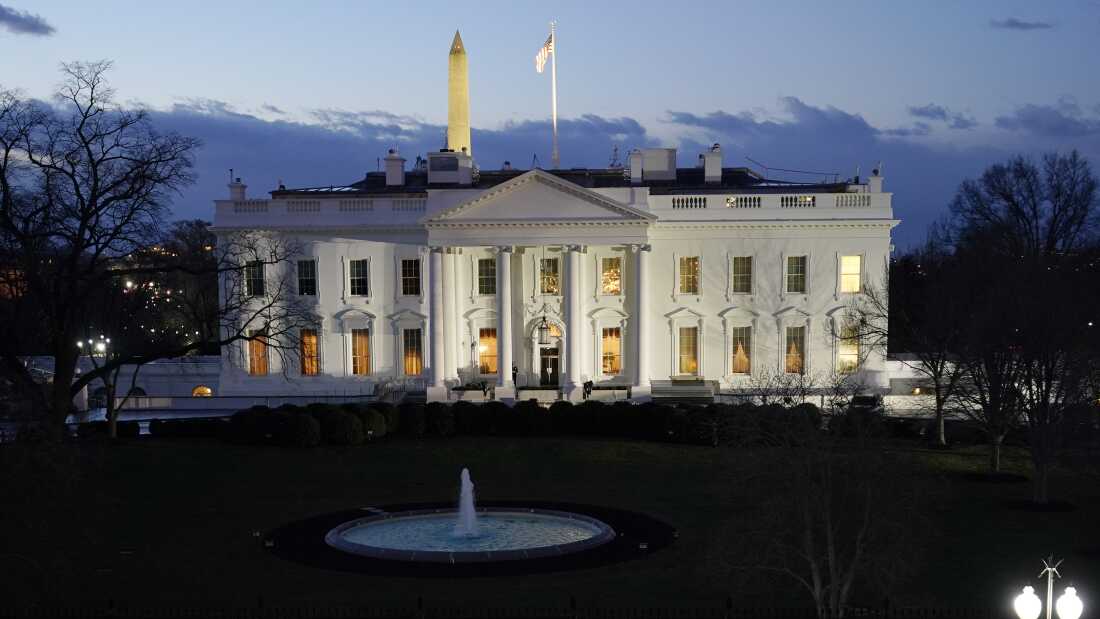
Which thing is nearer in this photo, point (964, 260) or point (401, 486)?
point (401, 486)

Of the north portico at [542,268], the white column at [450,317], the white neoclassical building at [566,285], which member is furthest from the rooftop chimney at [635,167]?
the white column at [450,317]

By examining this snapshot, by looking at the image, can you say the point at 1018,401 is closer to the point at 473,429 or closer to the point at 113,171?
the point at 473,429

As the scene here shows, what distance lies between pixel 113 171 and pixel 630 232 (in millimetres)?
22097

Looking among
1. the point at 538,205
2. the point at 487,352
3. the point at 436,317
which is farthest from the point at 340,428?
the point at 538,205

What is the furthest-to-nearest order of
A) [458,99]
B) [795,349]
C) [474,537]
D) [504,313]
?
[458,99], [795,349], [504,313], [474,537]

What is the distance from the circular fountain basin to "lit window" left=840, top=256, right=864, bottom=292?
25334mm

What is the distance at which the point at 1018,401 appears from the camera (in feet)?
98.8

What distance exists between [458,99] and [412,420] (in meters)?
40.3

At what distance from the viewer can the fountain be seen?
21.2 meters

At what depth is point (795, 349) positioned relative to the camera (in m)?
46.9

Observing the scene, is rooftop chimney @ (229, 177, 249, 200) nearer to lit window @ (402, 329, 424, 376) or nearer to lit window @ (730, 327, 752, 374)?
lit window @ (402, 329, 424, 376)

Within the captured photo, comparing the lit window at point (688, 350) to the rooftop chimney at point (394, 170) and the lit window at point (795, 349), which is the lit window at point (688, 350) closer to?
the lit window at point (795, 349)

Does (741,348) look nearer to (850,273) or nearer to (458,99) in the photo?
(850,273)

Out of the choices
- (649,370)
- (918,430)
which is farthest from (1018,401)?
(649,370)
